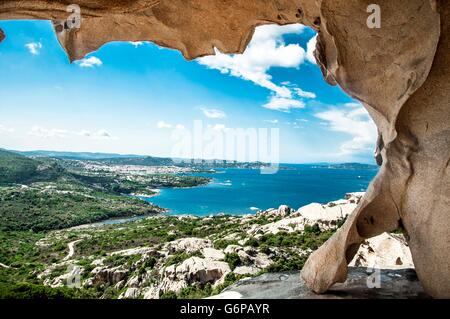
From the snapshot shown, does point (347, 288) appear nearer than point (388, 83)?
No

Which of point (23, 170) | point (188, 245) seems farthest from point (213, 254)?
point (23, 170)

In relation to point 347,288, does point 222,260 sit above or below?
below

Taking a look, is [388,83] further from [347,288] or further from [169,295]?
[169,295]

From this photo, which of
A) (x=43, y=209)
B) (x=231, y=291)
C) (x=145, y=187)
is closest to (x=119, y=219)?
(x=43, y=209)

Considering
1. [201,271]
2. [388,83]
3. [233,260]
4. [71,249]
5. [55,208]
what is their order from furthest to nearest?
[55,208]
[71,249]
[233,260]
[201,271]
[388,83]

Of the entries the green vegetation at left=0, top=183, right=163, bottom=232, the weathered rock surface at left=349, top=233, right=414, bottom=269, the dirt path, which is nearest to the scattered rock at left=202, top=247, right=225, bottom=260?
the weathered rock surface at left=349, top=233, right=414, bottom=269

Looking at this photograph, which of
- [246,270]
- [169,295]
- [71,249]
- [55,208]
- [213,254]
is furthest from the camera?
[55,208]
